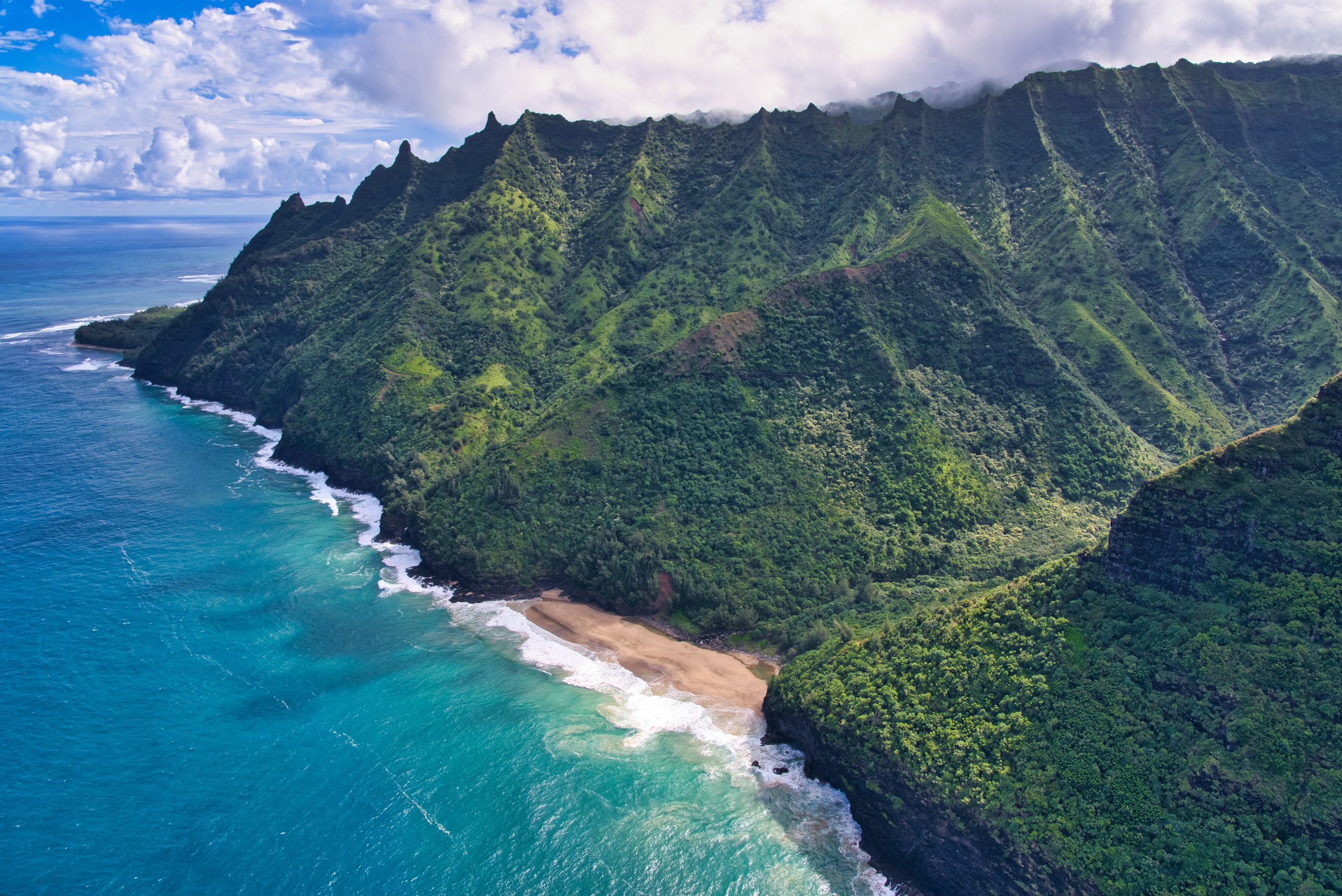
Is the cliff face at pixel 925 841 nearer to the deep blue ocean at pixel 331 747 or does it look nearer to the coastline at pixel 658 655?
the deep blue ocean at pixel 331 747

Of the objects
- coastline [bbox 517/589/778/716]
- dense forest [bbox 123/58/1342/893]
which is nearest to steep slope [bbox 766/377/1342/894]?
dense forest [bbox 123/58/1342/893]

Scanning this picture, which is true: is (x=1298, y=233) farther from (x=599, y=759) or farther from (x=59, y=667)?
(x=59, y=667)

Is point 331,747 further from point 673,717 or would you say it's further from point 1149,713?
point 1149,713

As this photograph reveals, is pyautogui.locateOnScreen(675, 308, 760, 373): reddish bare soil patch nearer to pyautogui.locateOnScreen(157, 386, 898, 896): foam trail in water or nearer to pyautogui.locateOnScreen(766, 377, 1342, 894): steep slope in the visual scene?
pyautogui.locateOnScreen(157, 386, 898, 896): foam trail in water

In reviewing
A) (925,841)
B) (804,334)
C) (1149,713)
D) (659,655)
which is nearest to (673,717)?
(659,655)

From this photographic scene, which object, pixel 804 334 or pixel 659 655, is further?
pixel 804 334

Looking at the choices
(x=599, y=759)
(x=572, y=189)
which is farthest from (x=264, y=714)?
(x=572, y=189)
